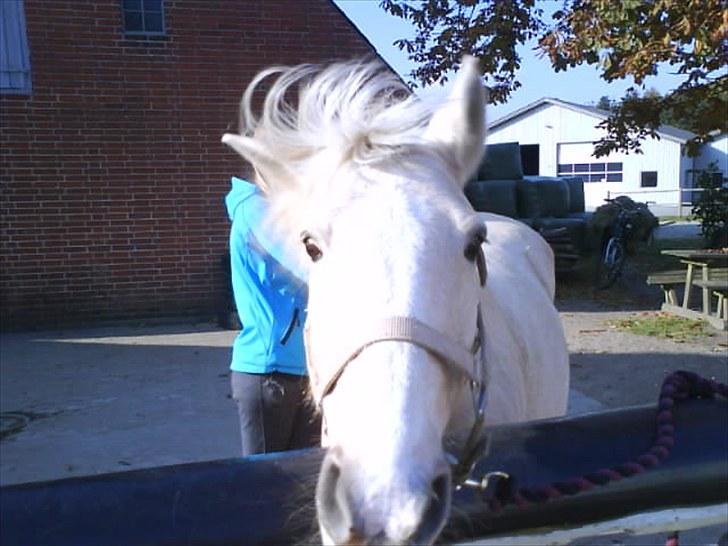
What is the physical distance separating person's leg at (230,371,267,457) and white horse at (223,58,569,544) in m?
0.94

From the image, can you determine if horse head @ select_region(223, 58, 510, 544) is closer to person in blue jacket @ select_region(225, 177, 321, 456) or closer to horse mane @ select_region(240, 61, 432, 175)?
horse mane @ select_region(240, 61, 432, 175)

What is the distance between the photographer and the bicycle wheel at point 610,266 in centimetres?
1376

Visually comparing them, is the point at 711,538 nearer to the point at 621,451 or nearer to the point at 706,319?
the point at 621,451

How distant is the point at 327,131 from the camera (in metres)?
1.82

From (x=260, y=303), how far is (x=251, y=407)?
1.40 feet

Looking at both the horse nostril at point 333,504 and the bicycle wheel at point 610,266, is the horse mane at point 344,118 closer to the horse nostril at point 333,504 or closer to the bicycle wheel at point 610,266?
the horse nostril at point 333,504

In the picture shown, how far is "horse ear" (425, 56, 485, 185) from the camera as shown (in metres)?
1.81

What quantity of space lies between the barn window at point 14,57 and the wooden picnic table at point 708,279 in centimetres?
947

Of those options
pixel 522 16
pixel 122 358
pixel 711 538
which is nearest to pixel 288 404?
pixel 711 538

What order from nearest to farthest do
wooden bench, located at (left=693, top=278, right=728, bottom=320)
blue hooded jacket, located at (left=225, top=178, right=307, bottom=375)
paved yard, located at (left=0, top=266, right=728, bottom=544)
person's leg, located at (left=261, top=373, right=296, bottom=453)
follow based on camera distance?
blue hooded jacket, located at (left=225, top=178, right=307, bottom=375) → person's leg, located at (left=261, top=373, right=296, bottom=453) → paved yard, located at (left=0, top=266, right=728, bottom=544) → wooden bench, located at (left=693, top=278, right=728, bottom=320)

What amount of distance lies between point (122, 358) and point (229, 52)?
479cm

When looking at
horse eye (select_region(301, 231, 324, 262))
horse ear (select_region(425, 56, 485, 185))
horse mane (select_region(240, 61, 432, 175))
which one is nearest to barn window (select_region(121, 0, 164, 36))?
horse mane (select_region(240, 61, 432, 175))

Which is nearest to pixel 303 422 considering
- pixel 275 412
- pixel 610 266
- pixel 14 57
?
pixel 275 412

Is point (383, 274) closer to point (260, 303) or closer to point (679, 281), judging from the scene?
point (260, 303)
